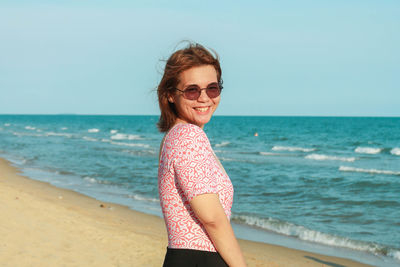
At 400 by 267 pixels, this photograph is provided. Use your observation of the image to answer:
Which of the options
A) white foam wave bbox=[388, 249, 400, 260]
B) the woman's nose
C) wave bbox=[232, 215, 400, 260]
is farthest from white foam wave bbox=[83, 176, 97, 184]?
the woman's nose

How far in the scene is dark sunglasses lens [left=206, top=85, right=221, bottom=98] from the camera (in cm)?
207

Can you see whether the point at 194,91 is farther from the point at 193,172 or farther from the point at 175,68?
the point at 193,172

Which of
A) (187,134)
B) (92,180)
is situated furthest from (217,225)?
(92,180)

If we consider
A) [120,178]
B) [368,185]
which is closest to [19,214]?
[120,178]

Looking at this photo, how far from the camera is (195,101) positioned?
6.73ft

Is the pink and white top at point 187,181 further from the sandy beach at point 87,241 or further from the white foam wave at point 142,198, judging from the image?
the white foam wave at point 142,198

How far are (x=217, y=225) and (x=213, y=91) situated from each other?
64cm

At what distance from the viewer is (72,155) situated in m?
26.3

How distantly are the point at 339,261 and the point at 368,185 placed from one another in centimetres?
877

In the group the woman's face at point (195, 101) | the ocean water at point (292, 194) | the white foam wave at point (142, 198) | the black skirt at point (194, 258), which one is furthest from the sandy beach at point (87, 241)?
the woman's face at point (195, 101)

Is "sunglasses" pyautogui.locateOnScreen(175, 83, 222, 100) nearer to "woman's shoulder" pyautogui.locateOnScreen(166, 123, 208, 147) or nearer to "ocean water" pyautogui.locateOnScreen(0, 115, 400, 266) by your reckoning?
"woman's shoulder" pyautogui.locateOnScreen(166, 123, 208, 147)

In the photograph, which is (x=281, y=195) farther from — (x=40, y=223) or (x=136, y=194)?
(x=40, y=223)

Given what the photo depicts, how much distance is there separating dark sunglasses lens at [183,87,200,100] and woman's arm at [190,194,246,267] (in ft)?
1.62

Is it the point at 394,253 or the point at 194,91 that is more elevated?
the point at 194,91
